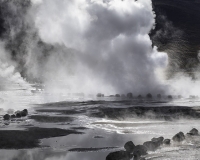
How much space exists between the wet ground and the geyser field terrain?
0.04 metres

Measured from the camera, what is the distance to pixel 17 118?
1107 inches

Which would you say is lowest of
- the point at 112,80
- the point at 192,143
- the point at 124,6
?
the point at 192,143

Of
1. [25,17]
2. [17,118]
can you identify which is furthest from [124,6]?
[25,17]

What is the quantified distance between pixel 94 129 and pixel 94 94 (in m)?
20.7

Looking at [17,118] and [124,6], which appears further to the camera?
[124,6]

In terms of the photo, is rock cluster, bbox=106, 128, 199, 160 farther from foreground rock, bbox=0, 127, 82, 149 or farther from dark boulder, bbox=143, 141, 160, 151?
foreground rock, bbox=0, 127, 82, 149

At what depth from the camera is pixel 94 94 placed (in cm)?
4431

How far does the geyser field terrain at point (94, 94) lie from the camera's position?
18.7 metres

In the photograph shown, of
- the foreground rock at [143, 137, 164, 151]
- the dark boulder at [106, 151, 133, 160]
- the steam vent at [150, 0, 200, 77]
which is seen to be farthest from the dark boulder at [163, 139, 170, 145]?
the steam vent at [150, 0, 200, 77]

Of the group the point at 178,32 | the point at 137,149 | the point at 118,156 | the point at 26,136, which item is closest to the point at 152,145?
the point at 137,149

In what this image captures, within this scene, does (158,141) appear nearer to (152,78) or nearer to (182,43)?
(152,78)

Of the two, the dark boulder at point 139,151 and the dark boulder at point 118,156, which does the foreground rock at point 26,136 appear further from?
the dark boulder at point 139,151

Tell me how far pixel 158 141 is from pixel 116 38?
31.4m

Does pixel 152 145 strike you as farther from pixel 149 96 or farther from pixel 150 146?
pixel 149 96
